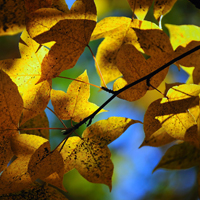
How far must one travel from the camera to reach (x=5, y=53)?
4.18 feet

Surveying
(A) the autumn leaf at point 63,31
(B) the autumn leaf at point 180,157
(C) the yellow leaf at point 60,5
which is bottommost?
(B) the autumn leaf at point 180,157

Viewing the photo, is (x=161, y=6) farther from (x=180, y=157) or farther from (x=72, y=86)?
(x=180, y=157)

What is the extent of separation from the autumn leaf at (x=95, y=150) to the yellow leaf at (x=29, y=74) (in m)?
0.09

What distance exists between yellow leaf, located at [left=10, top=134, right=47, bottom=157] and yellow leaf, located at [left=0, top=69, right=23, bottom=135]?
0.8 inches

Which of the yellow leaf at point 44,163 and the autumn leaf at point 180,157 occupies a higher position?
the yellow leaf at point 44,163

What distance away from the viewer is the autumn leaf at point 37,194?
361 millimetres

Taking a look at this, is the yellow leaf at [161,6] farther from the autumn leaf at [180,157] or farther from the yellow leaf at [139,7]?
the autumn leaf at [180,157]

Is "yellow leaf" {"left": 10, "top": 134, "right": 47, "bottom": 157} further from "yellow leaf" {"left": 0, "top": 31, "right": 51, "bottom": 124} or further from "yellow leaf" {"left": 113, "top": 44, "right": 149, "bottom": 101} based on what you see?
"yellow leaf" {"left": 113, "top": 44, "right": 149, "bottom": 101}

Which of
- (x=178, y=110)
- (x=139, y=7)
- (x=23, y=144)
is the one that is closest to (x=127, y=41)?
(x=139, y=7)

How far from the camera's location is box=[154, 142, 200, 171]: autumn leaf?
508mm

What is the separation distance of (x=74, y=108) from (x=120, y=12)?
1279mm

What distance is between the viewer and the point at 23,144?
33 centimetres

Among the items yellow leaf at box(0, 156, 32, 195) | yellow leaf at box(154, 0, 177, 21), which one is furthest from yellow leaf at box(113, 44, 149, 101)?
yellow leaf at box(0, 156, 32, 195)

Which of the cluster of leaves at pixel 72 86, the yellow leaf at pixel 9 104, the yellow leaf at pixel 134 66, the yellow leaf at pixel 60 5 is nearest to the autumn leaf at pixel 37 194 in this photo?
the cluster of leaves at pixel 72 86
